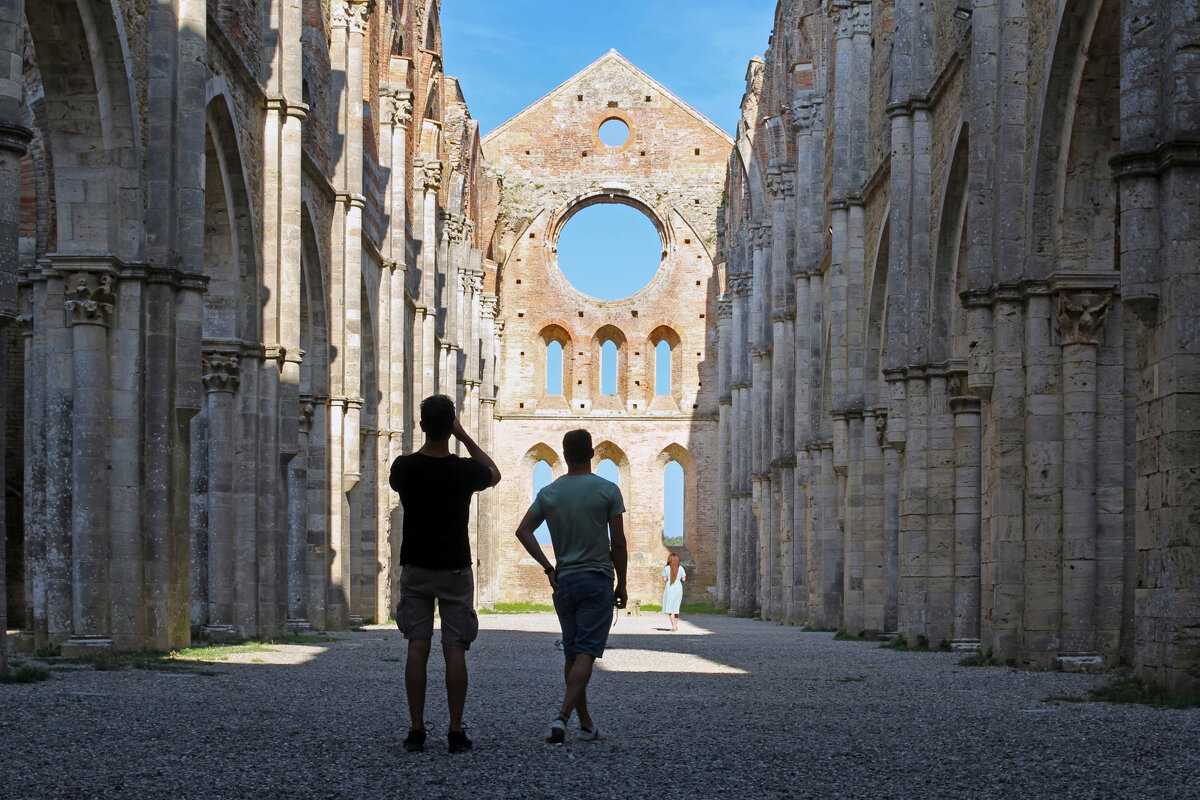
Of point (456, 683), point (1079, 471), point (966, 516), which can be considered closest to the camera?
point (456, 683)

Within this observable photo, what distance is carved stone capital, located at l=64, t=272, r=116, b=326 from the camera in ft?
42.3

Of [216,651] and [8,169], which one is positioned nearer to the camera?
[8,169]

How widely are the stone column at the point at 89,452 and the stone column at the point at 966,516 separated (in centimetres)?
847

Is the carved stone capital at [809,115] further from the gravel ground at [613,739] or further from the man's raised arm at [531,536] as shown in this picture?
the man's raised arm at [531,536]

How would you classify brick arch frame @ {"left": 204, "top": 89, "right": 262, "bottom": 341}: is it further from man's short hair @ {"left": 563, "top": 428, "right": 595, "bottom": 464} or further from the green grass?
man's short hair @ {"left": 563, "top": 428, "right": 595, "bottom": 464}

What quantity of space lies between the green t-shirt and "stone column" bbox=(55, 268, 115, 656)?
669cm

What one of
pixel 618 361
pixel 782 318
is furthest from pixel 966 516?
pixel 618 361

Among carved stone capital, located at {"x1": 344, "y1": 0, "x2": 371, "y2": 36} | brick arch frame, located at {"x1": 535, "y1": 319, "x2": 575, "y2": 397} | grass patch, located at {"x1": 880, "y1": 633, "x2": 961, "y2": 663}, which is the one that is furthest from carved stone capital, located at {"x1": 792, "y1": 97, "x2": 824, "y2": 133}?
brick arch frame, located at {"x1": 535, "y1": 319, "x2": 575, "y2": 397}

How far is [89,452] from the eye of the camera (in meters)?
12.8

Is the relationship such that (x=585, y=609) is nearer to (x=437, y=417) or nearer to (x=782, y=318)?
(x=437, y=417)

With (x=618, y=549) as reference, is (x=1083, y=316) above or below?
above

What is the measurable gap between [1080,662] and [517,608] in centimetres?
2894

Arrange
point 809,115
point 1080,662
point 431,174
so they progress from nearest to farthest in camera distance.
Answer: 1. point 1080,662
2. point 809,115
3. point 431,174

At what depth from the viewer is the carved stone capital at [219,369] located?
17.7 meters
